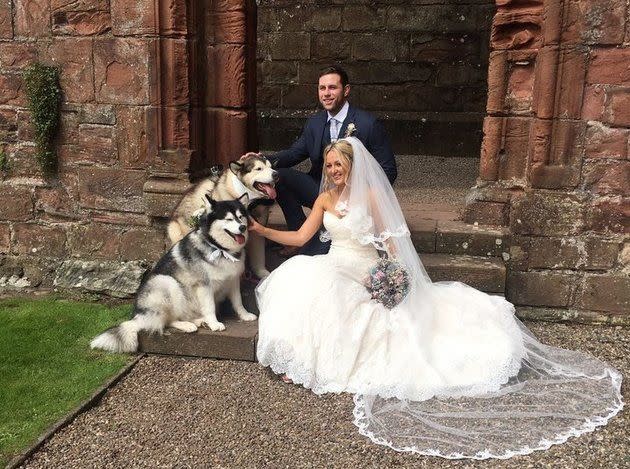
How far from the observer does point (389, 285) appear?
4.34 m

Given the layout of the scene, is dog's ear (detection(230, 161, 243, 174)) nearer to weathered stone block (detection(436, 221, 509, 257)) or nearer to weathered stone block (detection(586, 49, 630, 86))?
weathered stone block (detection(436, 221, 509, 257))

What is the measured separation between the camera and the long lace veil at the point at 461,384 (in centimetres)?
357

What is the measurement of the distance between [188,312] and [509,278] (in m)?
2.79

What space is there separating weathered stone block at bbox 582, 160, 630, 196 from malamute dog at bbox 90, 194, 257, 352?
291cm

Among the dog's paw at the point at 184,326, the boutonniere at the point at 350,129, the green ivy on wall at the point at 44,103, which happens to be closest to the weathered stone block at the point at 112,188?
the green ivy on wall at the point at 44,103

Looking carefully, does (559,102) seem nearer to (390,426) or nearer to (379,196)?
(379,196)

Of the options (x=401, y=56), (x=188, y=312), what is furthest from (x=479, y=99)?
(x=188, y=312)

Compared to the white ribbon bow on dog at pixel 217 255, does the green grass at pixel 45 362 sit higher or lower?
lower

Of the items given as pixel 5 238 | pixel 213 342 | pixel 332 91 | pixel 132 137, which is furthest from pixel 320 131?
pixel 5 238

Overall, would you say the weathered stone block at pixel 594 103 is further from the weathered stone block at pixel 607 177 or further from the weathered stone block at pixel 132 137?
the weathered stone block at pixel 132 137

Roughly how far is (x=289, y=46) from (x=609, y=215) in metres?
7.38

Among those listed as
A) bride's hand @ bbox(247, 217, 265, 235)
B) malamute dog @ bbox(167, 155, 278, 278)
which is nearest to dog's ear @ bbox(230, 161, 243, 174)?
malamute dog @ bbox(167, 155, 278, 278)

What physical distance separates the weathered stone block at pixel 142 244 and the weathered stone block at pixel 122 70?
3.96 feet

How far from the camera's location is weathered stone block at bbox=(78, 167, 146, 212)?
5.86 metres
